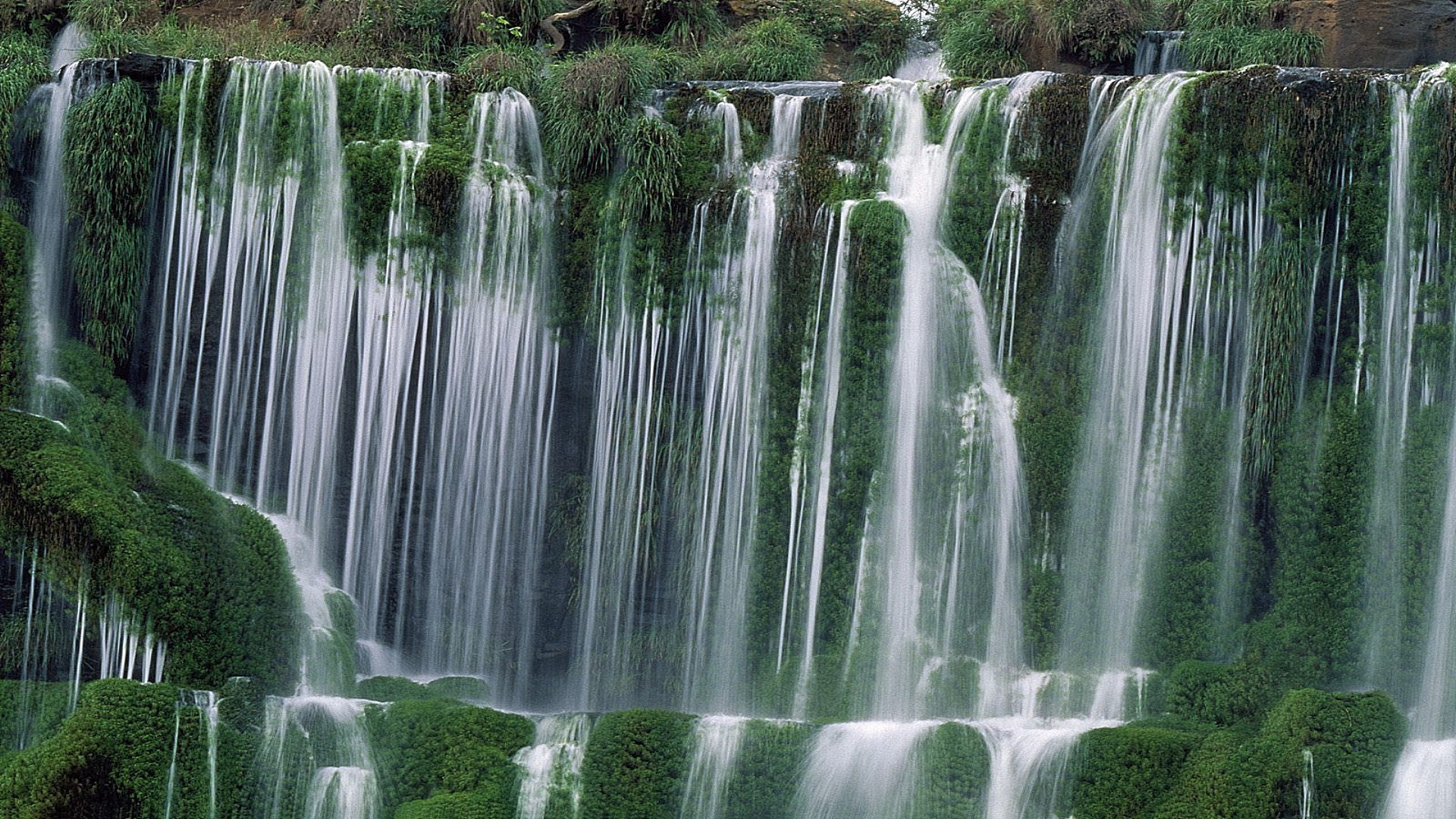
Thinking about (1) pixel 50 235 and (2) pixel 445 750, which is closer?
(2) pixel 445 750

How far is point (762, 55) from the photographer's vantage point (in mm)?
20078

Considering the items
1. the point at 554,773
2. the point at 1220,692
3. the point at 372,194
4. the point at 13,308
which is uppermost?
the point at 372,194

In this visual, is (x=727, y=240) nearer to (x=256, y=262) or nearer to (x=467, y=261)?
(x=467, y=261)

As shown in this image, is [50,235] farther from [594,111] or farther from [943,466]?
[943,466]

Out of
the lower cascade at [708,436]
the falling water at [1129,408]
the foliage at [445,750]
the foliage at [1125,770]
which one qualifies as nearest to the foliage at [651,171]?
the lower cascade at [708,436]

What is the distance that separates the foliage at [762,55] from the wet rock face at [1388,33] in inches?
213

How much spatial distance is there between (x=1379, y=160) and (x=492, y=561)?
8.33m

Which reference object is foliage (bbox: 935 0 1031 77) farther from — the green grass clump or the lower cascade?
the green grass clump

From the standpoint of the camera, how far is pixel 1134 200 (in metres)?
15.9

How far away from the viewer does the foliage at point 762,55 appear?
19984 mm

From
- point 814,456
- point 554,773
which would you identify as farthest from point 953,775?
point 814,456

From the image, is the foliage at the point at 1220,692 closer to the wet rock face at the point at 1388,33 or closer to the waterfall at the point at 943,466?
the waterfall at the point at 943,466

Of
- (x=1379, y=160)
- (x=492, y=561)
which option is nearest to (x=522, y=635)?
(x=492, y=561)

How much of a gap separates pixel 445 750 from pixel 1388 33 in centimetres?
1116
